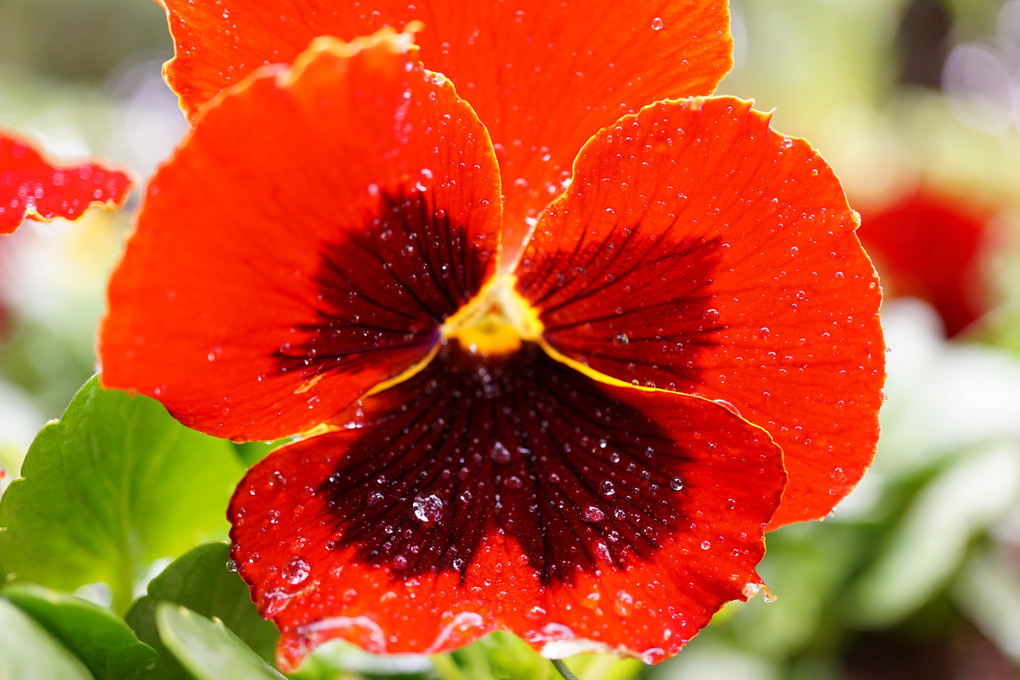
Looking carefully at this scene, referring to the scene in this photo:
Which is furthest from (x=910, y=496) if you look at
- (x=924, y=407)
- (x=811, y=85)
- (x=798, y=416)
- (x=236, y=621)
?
(x=811, y=85)

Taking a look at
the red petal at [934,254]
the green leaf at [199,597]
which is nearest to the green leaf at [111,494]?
the green leaf at [199,597]

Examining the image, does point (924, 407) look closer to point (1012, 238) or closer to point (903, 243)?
point (903, 243)

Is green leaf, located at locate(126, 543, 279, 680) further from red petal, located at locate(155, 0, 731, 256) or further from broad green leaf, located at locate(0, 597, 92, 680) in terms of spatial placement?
red petal, located at locate(155, 0, 731, 256)

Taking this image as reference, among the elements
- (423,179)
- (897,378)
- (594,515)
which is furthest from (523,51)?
(897,378)

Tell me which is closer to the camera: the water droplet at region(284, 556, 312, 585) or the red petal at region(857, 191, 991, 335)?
the water droplet at region(284, 556, 312, 585)

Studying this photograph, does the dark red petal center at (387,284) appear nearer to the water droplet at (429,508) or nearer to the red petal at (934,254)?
the water droplet at (429,508)

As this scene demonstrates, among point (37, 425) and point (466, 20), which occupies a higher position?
point (37, 425)

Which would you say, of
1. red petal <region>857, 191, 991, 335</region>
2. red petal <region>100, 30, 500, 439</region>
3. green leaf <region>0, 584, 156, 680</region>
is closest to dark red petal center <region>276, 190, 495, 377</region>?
red petal <region>100, 30, 500, 439</region>
